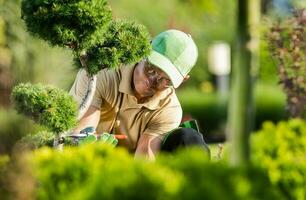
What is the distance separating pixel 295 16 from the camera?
1008cm

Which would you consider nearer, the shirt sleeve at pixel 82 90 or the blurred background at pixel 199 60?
the shirt sleeve at pixel 82 90

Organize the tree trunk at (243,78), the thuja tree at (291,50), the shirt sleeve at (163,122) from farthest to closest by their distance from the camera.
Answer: the thuja tree at (291,50)
the shirt sleeve at (163,122)
the tree trunk at (243,78)

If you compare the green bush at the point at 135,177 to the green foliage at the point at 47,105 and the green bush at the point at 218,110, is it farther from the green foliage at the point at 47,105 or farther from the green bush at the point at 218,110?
the green bush at the point at 218,110

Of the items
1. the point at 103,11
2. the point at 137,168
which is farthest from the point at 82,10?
the point at 137,168

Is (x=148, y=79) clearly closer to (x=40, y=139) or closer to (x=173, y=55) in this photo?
(x=173, y=55)

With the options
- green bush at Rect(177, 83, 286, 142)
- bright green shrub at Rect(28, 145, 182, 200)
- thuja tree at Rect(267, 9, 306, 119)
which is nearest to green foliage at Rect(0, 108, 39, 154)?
bright green shrub at Rect(28, 145, 182, 200)

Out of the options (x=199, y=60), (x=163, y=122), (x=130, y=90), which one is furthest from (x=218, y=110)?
(x=130, y=90)

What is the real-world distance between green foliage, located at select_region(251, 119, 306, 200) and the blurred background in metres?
2.29

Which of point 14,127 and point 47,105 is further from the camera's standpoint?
point 14,127

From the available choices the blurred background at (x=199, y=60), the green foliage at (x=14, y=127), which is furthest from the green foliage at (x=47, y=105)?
the blurred background at (x=199, y=60)

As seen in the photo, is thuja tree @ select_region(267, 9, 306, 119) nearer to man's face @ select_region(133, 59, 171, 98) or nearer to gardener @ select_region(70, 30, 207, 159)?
gardener @ select_region(70, 30, 207, 159)

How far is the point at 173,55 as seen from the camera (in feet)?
20.8

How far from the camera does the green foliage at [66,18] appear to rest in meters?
5.34

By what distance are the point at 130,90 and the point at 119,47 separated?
2.86 feet
